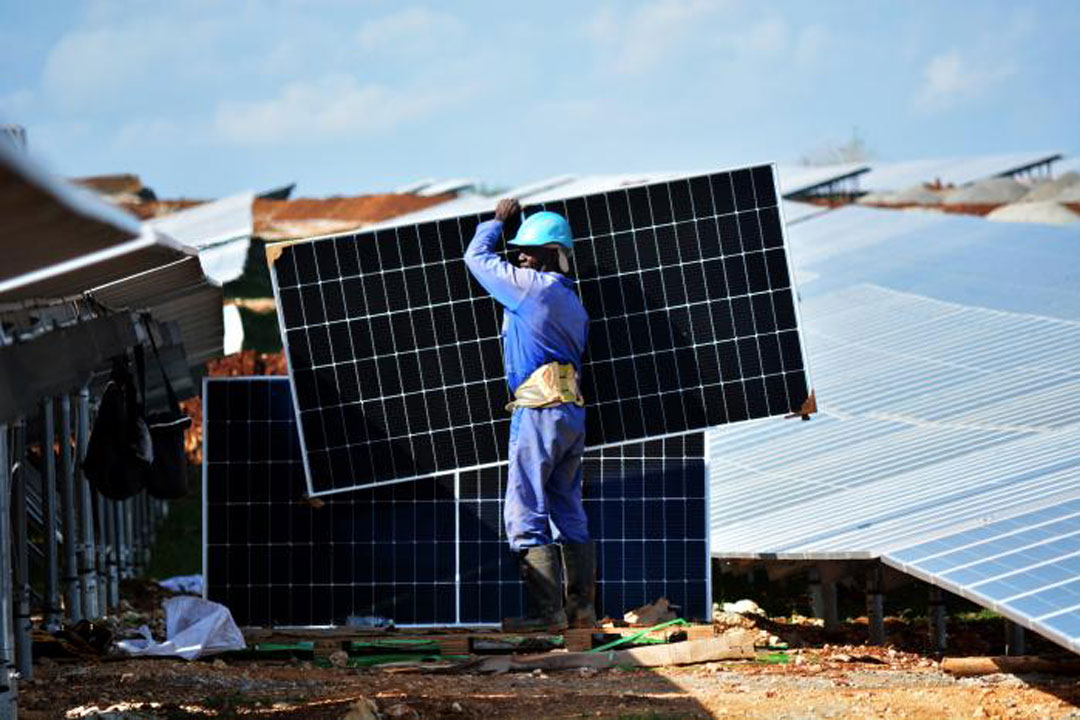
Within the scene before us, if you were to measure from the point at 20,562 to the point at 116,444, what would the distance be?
0.98 m

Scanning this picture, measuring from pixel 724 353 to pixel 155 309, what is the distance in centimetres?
418

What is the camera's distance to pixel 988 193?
74.8 meters

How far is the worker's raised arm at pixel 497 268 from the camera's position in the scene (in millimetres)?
11727

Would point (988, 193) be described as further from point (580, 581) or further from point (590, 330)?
point (580, 581)

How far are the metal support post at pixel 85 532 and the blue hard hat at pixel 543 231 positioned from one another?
3.76 metres

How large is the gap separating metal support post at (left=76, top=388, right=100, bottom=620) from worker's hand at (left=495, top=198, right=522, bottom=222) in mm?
3624

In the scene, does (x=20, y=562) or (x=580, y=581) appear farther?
(x=580, y=581)

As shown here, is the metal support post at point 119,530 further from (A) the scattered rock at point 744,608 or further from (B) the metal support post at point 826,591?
(B) the metal support post at point 826,591

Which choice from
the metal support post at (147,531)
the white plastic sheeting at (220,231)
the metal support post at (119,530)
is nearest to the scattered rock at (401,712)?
the metal support post at (119,530)

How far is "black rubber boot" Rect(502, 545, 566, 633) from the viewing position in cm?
1177

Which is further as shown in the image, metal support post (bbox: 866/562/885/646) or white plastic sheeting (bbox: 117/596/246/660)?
metal support post (bbox: 866/562/885/646)

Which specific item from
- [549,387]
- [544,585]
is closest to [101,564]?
[544,585]

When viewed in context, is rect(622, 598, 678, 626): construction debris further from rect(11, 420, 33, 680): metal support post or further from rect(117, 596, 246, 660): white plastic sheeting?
rect(11, 420, 33, 680): metal support post

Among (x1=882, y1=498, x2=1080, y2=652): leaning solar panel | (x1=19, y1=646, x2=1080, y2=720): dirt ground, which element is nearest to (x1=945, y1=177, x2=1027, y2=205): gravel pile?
(x1=882, y1=498, x2=1080, y2=652): leaning solar panel
